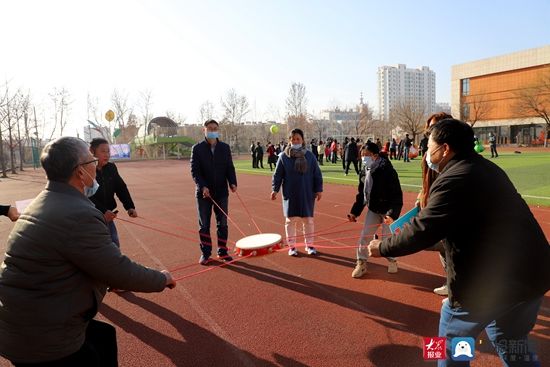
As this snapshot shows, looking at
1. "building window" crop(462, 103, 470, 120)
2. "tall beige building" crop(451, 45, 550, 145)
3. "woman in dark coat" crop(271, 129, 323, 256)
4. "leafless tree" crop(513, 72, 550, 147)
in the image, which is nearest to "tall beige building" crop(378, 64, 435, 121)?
"tall beige building" crop(451, 45, 550, 145)

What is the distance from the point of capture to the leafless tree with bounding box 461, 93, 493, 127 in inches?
2451

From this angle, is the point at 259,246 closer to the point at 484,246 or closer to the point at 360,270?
the point at 360,270

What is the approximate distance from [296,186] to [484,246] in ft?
14.4

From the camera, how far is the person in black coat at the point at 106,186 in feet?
16.6

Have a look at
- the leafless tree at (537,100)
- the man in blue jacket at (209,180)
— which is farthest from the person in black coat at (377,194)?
the leafless tree at (537,100)

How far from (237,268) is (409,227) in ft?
13.7

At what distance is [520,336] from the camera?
2.43m

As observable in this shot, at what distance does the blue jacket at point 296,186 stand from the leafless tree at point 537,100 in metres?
53.4

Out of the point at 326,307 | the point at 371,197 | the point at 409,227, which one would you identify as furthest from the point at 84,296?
the point at 371,197

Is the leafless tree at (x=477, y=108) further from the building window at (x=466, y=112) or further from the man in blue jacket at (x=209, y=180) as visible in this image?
the man in blue jacket at (x=209, y=180)

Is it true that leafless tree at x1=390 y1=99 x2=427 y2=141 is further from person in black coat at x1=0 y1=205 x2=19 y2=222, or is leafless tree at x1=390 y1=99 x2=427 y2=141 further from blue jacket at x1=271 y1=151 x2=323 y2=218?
person in black coat at x1=0 y1=205 x2=19 y2=222

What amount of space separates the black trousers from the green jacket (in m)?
0.06

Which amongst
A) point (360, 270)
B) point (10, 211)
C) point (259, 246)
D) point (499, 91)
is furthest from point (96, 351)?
point (499, 91)

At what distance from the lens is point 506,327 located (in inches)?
96.6
